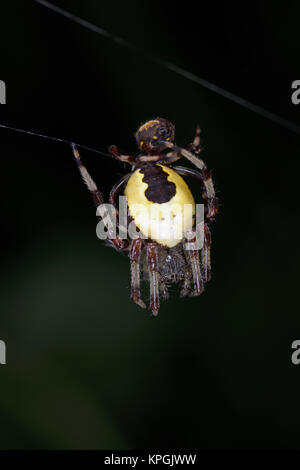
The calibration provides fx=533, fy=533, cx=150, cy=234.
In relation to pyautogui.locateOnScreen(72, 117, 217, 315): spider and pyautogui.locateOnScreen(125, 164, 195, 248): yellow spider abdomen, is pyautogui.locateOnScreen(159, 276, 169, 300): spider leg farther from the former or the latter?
pyautogui.locateOnScreen(125, 164, 195, 248): yellow spider abdomen

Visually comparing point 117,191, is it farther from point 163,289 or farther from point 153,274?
point 163,289

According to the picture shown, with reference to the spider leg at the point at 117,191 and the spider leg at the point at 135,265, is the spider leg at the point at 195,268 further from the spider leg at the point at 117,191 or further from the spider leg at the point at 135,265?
the spider leg at the point at 117,191

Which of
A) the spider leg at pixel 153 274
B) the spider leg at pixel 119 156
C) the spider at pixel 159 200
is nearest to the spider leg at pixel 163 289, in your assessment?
the spider at pixel 159 200

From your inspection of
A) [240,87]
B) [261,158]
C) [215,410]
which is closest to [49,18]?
[240,87]

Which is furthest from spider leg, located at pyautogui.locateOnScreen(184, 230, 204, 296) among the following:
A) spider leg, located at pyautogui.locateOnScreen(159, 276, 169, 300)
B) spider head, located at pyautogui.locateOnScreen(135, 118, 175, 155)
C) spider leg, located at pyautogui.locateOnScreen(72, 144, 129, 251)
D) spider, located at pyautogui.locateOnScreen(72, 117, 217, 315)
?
spider head, located at pyautogui.locateOnScreen(135, 118, 175, 155)

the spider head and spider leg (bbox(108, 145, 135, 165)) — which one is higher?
the spider head

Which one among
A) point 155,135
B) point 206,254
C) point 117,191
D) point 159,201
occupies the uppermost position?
point 155,135

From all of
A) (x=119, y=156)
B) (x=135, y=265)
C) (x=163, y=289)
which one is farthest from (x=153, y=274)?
(x=119, y=156)
